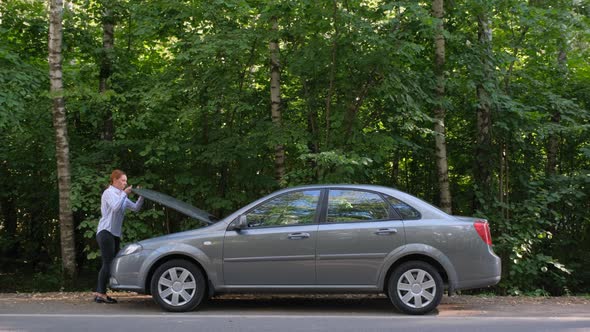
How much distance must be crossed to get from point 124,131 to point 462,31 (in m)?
6.92

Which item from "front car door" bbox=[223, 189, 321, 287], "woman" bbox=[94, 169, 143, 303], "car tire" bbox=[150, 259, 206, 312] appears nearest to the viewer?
"front car door" bbox=[223, 189, 321, 287]

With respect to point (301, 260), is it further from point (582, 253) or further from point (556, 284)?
point (582, 253)

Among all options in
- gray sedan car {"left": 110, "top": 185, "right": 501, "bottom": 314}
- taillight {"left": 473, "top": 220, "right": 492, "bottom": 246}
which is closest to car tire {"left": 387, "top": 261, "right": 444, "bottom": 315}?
gray sedan car {"left": 110, "top": 185, "right": 501, "bottom": 314}

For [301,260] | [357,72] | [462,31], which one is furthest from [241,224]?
[462,31]

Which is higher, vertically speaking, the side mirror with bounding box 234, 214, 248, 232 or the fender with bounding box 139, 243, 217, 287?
the side mirror with bounding box 234, 214, 248, 232

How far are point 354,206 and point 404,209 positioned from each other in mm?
638

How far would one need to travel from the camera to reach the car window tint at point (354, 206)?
7.71m

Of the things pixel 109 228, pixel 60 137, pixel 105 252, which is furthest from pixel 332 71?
pixel 60 137

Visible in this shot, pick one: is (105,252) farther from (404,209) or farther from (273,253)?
(404,209)

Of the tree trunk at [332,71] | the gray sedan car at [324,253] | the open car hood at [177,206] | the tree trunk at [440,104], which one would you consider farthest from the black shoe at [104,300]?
the tree trunk at [440,104]

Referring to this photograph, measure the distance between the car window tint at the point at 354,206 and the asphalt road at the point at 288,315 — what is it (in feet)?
4.04

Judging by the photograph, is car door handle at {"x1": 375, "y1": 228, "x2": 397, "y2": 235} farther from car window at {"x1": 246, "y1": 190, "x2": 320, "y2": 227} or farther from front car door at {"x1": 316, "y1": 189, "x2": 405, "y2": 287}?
car window at {"x1": 246, "y1": 190, "x2": 320, "y2": 227}

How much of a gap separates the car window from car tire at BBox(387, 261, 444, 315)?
1.33 meters

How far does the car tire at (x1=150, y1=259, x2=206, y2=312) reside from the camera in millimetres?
7707
